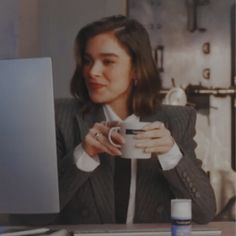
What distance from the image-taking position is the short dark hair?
151cm

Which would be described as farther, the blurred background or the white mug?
the blurred background

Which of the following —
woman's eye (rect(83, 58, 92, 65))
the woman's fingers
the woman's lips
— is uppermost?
woman's eye (rect(83, 58, 92, 65))

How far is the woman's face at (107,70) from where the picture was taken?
4.90 feet

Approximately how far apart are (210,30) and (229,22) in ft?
0.26

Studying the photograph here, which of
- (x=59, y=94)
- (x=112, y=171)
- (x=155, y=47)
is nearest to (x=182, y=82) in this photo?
(x=155, y=47)

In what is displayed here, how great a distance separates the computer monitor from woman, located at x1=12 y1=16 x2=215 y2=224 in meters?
0.25

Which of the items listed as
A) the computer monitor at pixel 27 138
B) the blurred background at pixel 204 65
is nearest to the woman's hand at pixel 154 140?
the computer monitor at pixel 27 138

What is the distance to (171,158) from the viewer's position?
1242mm

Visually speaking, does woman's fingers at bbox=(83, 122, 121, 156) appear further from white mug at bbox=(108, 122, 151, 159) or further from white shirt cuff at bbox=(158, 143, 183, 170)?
white shirt cuff at bbox=(158, 143, 183, 170)

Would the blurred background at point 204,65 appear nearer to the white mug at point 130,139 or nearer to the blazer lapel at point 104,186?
the blazer lapel at point 104,186

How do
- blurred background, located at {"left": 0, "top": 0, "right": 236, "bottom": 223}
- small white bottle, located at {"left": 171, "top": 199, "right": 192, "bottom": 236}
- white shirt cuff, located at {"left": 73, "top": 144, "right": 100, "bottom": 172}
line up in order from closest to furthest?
small white bottle, located at {"left": 171, "top": 199, "right": 192, "bottom": 236} → white shirt cuff, located at {"left": 73, "top": 144, "right": 100, "bottom": 172} → blurred background, located at {"left": 0, "top": 0, "right": 236, "bottom": 223}

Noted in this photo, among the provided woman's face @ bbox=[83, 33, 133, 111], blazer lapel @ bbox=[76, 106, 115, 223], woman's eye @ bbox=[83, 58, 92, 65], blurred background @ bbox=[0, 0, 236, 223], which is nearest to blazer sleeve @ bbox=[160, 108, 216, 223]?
blazer lapel @ bbox=[76, 106, 115, 223]

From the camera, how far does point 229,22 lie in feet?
6.61

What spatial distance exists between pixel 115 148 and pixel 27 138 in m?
0.27
